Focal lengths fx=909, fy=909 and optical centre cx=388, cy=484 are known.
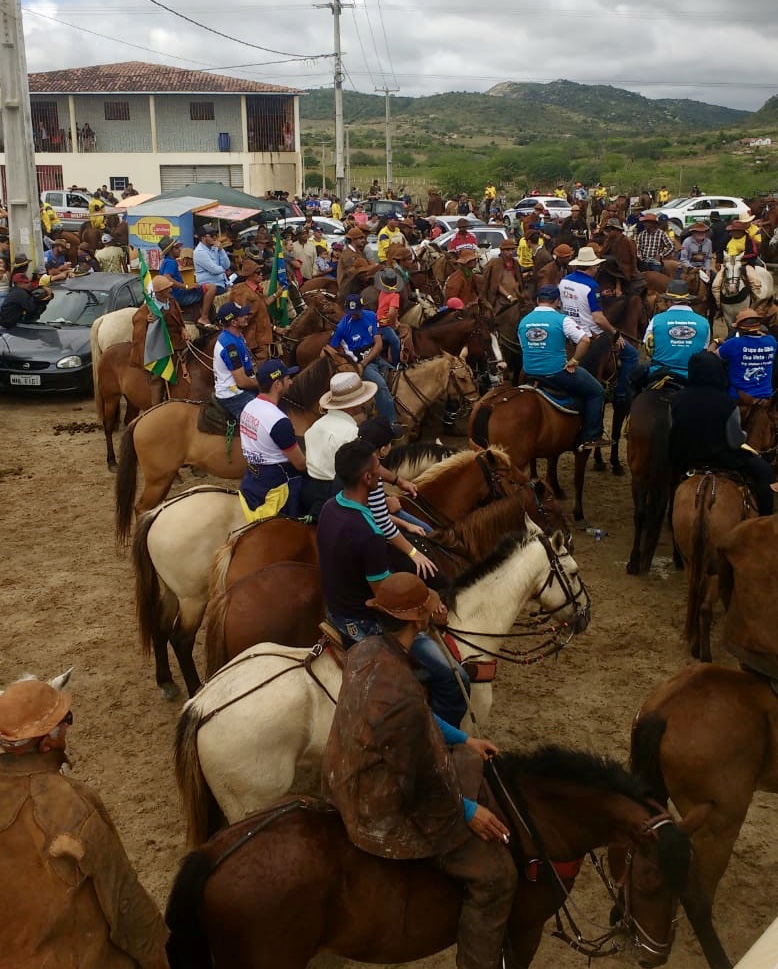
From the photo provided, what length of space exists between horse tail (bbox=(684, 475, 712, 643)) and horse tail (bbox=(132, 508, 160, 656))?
4.25 m

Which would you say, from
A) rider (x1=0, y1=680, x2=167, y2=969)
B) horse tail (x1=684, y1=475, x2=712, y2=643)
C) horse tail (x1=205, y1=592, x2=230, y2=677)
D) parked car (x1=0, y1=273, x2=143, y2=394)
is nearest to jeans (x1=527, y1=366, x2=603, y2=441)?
horse tail (x1=684, y1=475, x2=712, y2=643)

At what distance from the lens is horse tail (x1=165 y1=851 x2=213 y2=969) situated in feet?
11.1

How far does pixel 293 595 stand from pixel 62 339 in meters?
11.3

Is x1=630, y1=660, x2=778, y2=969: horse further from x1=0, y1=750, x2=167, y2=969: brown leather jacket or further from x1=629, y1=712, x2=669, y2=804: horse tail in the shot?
x1=0, y1=750, x2=167, y2=969: brown leather jacket

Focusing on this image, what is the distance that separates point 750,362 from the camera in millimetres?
8734

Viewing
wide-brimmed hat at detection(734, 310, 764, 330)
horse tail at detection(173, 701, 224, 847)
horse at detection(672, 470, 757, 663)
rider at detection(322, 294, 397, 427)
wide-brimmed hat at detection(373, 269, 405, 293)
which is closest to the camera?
horse tail at detection(173, 701, 224, 847)

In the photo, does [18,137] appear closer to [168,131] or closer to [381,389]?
[381,389]

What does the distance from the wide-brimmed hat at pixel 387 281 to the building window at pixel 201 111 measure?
4267 cm

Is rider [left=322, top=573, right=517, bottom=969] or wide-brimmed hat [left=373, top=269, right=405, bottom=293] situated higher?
wide-brimmed hat [left=373, top=269, right=405, bottom=293]

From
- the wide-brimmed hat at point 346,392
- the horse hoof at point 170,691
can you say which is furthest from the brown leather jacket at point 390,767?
the horse hoof at point 170,691

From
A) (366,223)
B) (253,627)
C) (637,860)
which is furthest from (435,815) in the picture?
(366,223)

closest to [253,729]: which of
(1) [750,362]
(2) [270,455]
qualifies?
(2) [270,455]

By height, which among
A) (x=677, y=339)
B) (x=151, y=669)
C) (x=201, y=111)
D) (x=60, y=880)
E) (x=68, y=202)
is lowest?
(x=151, y=669)

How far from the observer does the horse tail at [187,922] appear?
3.37 meters
